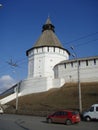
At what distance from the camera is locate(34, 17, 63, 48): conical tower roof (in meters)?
76.2

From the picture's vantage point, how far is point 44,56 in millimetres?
73250

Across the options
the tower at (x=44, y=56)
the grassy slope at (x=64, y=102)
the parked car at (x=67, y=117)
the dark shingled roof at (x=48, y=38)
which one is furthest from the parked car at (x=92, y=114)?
the dark shingled roof at (x=48, y=38)

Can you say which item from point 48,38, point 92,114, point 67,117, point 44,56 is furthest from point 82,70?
point 67,117

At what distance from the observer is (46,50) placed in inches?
2911

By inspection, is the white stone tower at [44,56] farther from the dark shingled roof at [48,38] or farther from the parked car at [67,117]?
the parked car at [67,117]

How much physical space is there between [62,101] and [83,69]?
18538 millimetres

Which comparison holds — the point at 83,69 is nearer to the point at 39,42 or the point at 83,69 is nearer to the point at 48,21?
the point at 39,42

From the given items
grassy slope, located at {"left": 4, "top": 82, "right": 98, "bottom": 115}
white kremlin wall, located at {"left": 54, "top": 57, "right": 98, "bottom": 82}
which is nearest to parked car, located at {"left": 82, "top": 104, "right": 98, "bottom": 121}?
grassy slope, located at {"left": 4, "top": 82, "right": 98, "bottom": 115}

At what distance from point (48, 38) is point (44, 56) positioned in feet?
28.3

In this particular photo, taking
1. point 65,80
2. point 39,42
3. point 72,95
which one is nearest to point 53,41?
point 39,42

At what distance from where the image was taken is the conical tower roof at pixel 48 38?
76.2 meters

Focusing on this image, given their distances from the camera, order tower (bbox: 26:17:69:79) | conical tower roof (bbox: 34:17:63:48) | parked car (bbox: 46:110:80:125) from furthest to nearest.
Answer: conical tower roof (bbox: 34:17:63:48) → tower (bbox: 26:17:69:79) → parked car (bbox: 46:110:80:125)

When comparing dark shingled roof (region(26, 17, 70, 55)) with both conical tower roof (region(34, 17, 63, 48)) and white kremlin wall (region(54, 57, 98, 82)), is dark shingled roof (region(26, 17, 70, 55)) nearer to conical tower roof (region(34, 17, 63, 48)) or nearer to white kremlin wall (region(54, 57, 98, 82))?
conical tower roof (region(34, 17, 63, 48))

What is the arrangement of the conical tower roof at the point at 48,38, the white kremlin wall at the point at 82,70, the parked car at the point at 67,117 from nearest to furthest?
the parked car at the point at 67,117
the white kremlin wall at the point at 82,70
the conical tower roof at the point at 48,38
